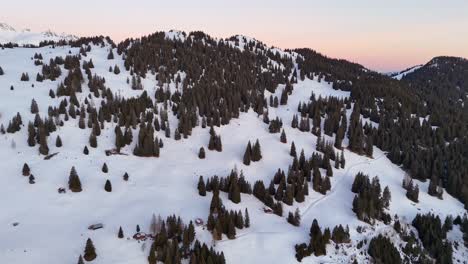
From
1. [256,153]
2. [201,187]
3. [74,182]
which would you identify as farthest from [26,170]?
[256,153]

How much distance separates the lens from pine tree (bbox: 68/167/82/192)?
6544 centimetres

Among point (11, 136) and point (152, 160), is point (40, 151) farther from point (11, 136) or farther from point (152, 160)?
point (152, 160)

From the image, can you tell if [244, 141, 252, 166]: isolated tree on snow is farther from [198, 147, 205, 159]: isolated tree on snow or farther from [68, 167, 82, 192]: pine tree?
[68, 167, 82, 192]: pine tree

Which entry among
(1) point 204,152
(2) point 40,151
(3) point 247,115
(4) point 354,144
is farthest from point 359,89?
(2) point 40,151

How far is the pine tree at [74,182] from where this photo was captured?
215 feet

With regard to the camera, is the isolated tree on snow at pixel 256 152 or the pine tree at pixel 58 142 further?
→ the isolated tree on snow at pixel 256 152

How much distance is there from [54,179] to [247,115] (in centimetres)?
5751

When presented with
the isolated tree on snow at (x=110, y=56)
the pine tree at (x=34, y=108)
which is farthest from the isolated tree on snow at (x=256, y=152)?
the isolated tree on snow at (x=110, y=56)

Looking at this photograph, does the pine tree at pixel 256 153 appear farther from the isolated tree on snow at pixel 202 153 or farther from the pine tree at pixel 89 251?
the pine tree at pixel 89 251

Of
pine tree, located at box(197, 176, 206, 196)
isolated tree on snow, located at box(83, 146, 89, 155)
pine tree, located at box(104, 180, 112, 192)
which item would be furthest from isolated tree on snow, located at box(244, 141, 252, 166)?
isolated tree on snow, located at box(83, 146, 89, 155)

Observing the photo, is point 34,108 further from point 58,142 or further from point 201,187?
point 201,187

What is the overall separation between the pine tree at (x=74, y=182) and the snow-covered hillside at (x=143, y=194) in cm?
121

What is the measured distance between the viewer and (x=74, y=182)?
65.4m

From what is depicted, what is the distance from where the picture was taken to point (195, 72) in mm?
124062
